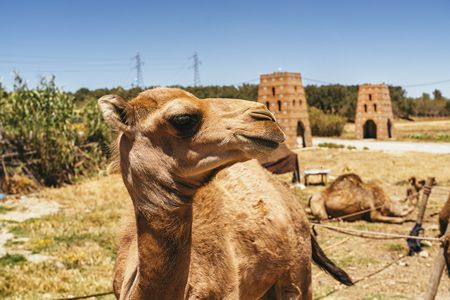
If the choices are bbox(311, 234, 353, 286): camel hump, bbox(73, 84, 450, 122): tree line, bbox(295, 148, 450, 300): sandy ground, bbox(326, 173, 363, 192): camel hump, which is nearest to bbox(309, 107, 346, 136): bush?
bbox(73, 84, 450, 122): tree line

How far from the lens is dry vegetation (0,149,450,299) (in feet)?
19.8

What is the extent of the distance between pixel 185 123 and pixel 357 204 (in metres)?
8.69

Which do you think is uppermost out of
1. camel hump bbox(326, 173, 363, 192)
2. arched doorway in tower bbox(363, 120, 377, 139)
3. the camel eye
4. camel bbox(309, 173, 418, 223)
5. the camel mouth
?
the camel eye

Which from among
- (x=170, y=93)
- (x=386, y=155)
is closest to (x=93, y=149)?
(x=386, y=155)

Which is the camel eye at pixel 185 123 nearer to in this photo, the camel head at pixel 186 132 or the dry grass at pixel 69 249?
the camel head at pixel 186 132

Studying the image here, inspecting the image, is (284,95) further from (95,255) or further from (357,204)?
(95,255)

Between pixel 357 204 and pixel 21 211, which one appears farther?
pixel 21 211

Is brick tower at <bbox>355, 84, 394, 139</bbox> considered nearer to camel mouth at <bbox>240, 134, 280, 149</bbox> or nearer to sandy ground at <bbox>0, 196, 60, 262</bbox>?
sandy ground at <bbox>0, 196, 60, 262</bbox>

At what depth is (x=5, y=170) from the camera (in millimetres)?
13641

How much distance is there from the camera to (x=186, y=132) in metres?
2.19

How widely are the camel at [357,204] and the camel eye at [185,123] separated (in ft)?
27.3

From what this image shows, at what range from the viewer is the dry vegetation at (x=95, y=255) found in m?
6.05

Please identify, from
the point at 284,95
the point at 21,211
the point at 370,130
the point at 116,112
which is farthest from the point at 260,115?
the point at 370,130

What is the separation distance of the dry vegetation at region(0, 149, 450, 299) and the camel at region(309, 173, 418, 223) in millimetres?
333
